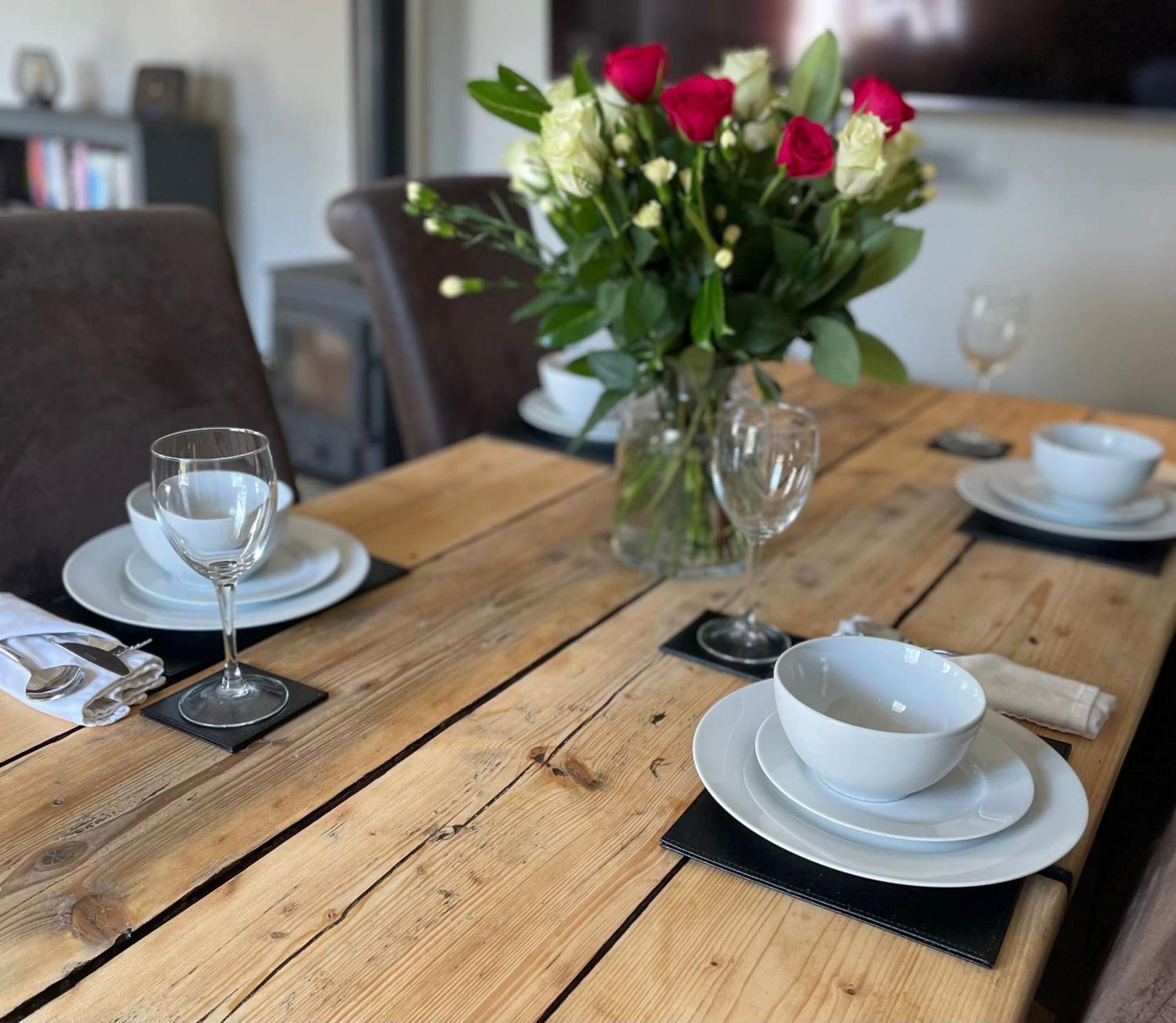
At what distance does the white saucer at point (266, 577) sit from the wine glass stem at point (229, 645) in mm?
105

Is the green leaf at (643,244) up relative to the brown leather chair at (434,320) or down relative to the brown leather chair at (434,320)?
up

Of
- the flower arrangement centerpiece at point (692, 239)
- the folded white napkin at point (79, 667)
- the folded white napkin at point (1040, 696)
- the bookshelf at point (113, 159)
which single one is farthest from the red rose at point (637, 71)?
the bookshelf at point (113, 159)

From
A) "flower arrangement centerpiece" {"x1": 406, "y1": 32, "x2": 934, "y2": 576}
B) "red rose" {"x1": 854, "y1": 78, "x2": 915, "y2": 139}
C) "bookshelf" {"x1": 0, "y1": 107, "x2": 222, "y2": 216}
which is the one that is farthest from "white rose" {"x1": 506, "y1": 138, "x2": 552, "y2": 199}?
"bookshelf" {"x1": 0, "y1": 107, "x2": 222, "y2": 216}

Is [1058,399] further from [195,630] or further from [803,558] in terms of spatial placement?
[195,630]

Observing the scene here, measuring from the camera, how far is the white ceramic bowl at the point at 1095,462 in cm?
124

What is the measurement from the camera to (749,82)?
1042 mm

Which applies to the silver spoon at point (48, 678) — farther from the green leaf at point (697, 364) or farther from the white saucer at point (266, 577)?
the green leaf at point (697, 364)

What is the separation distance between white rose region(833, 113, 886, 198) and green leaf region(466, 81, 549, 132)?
0.96 ft

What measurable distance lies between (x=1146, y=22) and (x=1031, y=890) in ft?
7.49

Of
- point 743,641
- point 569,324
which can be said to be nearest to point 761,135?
point 569,324

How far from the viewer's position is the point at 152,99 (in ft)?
12.5

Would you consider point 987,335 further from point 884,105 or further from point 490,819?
point 490,819

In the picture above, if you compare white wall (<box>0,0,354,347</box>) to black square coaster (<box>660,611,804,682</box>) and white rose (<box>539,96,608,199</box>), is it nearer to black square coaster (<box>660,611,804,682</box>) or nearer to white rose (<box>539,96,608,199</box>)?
white rose (<box>539,96,608,199</box>)

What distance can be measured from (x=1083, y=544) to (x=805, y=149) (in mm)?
593
